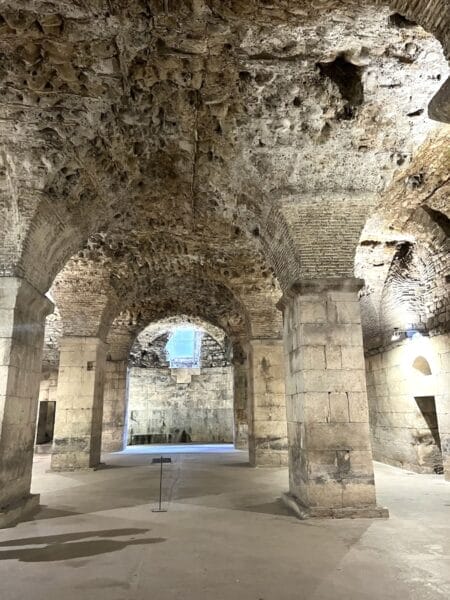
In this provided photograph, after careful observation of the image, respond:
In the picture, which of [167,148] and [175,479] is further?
[175,479]

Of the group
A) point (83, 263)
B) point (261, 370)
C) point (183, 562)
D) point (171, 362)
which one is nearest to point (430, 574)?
point (183, 562)

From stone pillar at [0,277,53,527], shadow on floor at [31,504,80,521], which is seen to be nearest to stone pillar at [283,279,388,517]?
shadow on floor at [31,504,80,521]

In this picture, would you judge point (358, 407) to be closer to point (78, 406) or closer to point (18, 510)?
point (18, 510)

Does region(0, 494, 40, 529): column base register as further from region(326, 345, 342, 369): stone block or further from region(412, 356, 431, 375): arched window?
region(412, 356, 431, 375): arched window

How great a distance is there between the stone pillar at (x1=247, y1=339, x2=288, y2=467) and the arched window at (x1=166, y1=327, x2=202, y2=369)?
9.02 m

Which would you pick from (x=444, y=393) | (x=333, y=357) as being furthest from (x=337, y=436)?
(x=444, y=393)

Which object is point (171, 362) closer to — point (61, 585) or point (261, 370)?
point (261, 370)

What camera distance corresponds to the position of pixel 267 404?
9672 mm

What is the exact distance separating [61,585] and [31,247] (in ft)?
11.8

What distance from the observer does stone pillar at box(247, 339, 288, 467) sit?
31.0 ft

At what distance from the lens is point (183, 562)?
3.41m

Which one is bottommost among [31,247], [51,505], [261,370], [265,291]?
[51,505]

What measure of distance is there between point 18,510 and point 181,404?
13.6 meters

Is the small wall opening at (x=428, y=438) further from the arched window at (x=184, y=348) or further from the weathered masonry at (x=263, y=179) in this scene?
the arched window at (x=184, y=348)
